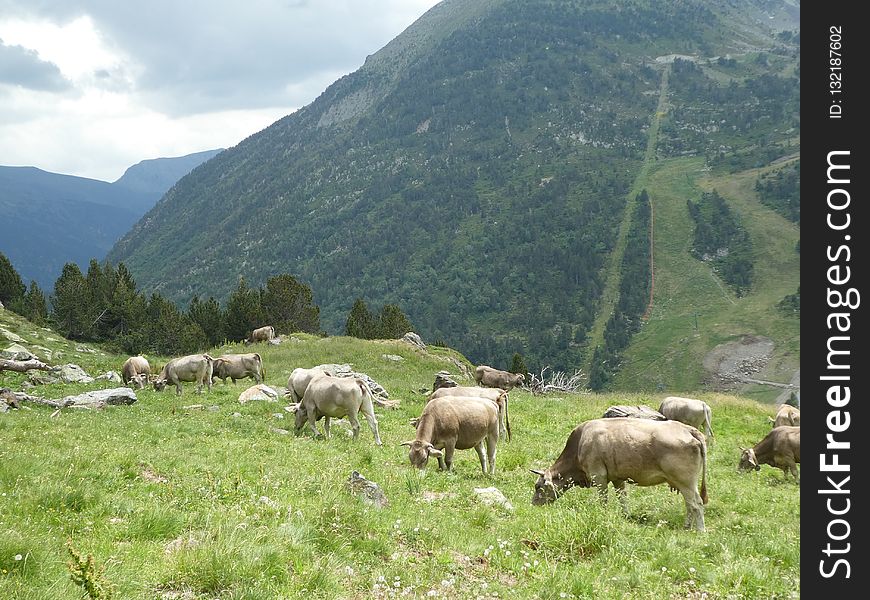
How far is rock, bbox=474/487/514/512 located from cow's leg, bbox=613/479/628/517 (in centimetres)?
218

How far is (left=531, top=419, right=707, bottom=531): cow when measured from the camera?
10672mm

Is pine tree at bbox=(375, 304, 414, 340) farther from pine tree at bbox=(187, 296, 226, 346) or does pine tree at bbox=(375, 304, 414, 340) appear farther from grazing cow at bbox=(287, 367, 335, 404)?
grazing cow at bbox=(287, 367, 335, 404)

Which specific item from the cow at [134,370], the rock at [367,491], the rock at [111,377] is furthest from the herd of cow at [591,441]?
the rock at [111,377]

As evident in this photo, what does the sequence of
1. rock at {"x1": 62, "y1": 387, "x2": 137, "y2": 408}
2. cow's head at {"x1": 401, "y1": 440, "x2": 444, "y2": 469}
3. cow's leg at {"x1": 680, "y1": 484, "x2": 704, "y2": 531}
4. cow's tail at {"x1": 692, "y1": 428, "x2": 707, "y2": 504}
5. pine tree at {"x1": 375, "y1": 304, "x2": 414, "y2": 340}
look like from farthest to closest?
pine tree at {"x1": 375, "y1": 304, "x2": 414, "y2": 340} → rock at {"x1": 62, "y1": 387, "x2": 137, "y2": 408} → cow's head at {"x1": 401, "y1": 440, "x2": 444, "y2": 469} → cow's tail at {"x1": 692, "y1": 428, "x2": 707, "y2": 504} → cow's leg at {"x1": 680, "y1": 484, "x2": 704, "y2": 531}

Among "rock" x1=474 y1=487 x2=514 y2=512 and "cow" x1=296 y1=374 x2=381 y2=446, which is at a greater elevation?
"cow" x1=296 y1=374 x2=381 y2=446

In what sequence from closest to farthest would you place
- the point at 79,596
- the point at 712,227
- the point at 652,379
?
the point at 79,596 < the point at 652,379 < the point at 712,227

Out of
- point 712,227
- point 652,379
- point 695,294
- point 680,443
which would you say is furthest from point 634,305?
point 680,443

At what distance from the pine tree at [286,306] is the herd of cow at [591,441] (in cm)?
4461

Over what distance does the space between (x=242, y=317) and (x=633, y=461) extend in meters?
62.3

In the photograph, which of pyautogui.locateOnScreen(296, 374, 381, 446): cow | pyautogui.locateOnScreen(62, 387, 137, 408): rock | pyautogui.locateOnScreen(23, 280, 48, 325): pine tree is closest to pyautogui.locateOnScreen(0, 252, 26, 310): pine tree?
pyautogui.locateOnScreen(23, 280, 48, 325): pine tree
